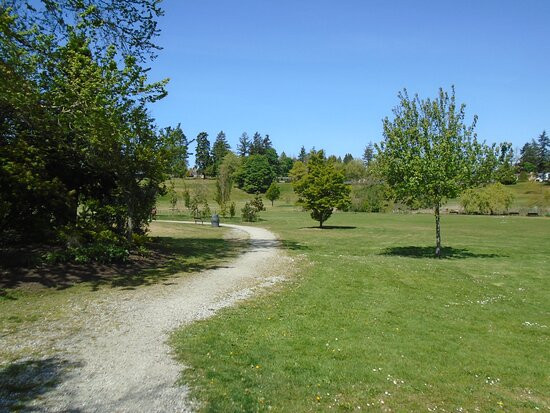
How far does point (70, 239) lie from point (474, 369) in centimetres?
1184

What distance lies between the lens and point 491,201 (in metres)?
63.2

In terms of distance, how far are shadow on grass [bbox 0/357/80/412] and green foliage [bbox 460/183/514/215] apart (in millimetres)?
64264

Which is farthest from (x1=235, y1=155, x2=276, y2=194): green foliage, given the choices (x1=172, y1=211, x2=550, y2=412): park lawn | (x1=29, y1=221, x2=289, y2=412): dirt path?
(x1=29, y1=221, x2=289, y2=412): dirt path

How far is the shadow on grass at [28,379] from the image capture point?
527cm

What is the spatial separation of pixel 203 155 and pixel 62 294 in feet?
434

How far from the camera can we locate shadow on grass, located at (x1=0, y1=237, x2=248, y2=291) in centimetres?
1105

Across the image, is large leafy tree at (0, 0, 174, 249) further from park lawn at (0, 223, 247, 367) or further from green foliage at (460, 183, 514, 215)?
green foliage at (460, 183, 514, 215)

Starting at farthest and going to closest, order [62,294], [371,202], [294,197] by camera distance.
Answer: [294,197] → [371,202] → [62,294]

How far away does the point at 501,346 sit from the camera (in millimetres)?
8633

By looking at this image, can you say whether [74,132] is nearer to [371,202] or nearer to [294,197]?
[371,202]

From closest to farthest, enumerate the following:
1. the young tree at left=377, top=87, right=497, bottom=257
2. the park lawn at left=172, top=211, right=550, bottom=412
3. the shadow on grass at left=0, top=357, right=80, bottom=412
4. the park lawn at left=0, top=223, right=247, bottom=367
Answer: the shadow on grass at left=0, top=357, right=80, bottom=412
the park lawn at left=172, top=211, right=550, bottom=412
the park lawn at left=0, top=223, right=247, bottom=367
the young tree at left=377, top=87, right=497, bottom=257

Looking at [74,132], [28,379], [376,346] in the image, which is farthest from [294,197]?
[28,379]

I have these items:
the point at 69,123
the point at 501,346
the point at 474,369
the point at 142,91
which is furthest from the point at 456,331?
the point at 69,123

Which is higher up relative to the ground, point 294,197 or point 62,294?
point 294,197
